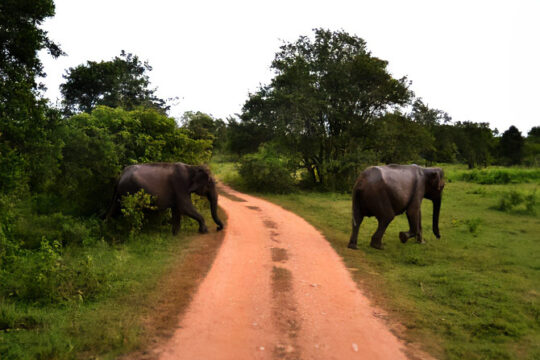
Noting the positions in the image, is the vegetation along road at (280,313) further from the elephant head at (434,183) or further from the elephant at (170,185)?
the elephant head at (434,183)

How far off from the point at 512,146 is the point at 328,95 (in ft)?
111

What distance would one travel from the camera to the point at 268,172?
25516 mm

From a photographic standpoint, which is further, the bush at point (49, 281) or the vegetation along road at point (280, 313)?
the bush at point (49, 281)

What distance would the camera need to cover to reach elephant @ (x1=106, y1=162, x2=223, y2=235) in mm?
11930

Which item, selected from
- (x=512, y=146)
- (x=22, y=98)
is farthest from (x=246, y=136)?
(x=512, y=146)

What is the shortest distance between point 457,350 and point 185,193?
924cm

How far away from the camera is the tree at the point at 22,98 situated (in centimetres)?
817

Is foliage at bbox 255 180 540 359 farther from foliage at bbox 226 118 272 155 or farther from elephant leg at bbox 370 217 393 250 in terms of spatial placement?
foliage at bbox 226 118 272 155

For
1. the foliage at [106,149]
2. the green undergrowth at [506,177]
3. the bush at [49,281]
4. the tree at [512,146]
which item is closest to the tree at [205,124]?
the foliage at [106,149]

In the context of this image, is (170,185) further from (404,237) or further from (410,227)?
(410,227)

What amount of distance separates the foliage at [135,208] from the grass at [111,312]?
57.3 inches

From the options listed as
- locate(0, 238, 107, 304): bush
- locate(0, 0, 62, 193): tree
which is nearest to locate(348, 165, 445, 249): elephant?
locate(0, 238, 107, 304): bush

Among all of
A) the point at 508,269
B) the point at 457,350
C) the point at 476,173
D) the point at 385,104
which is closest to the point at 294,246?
the point at 508,269

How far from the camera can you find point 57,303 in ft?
21.4
